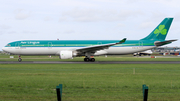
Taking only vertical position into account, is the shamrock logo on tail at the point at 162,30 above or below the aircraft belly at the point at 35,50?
above

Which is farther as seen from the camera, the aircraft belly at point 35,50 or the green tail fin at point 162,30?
the green tail fin at point 162,30

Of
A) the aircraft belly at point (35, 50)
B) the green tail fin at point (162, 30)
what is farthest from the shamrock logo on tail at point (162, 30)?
the aircraft belly at point (35, 50)

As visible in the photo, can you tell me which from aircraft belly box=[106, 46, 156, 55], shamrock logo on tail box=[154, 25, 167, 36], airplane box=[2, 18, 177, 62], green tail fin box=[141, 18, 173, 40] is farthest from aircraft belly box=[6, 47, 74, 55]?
shamrock logo on tail box=[154, 25, 167, 36]

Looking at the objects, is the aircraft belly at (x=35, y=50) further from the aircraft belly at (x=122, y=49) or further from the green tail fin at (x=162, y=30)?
the green tail fin at (x=162, y=30)

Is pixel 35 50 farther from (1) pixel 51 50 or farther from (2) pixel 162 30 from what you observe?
(2) pixel 162 30

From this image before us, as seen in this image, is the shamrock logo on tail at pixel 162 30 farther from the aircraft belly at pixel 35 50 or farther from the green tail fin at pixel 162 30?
the aircraft belly at pixel 35 50

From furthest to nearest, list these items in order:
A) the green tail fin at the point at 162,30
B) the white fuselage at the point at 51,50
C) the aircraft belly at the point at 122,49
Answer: the green tail fin at the point at 162,30 < the aircraft belly at the point at 122,49 < the white fuselage at the point at 51,50

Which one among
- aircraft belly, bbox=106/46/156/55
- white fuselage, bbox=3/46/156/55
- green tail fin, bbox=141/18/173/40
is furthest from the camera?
green tail fin, bbox=141/18/173/40

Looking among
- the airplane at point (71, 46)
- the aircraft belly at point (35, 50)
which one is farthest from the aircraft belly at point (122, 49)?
the aircraft belly at point (35, 50)

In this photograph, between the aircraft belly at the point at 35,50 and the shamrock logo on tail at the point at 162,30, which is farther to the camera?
the shamrock logo on tail at the point at 162,30

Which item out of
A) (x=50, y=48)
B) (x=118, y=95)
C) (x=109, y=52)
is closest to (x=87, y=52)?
(x=109, y=52)

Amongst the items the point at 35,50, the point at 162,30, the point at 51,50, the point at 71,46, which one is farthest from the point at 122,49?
the point at 35,50

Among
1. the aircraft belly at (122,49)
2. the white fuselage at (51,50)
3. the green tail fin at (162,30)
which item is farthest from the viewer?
the green tail fin at (162,30)

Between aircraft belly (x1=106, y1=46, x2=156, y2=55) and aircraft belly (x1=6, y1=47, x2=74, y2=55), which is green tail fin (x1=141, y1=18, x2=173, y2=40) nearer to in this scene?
aircraft belly (x1=106, y1=46, x2=156, y2=55)
